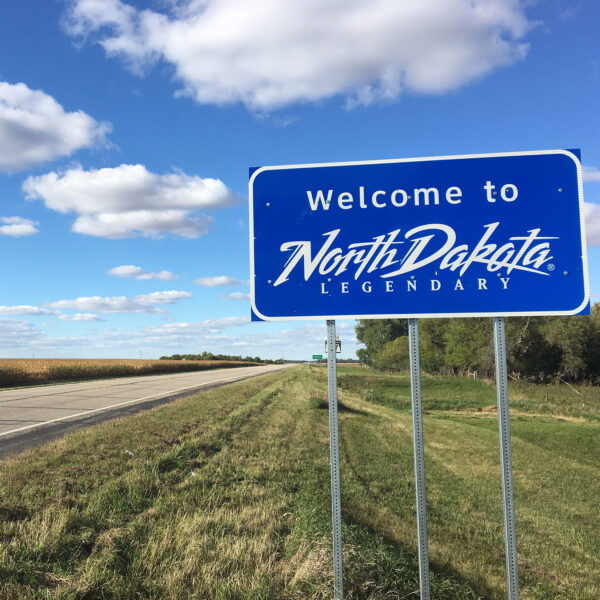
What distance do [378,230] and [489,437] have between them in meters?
17.4

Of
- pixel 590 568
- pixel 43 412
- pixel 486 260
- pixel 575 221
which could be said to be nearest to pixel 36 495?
pixel 486 260

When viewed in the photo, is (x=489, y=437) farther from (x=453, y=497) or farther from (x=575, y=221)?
(x=575, y=221)

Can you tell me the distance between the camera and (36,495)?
5.36 metres

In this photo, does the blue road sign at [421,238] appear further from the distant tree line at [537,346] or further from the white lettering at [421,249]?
the distant tree line at [537,346]

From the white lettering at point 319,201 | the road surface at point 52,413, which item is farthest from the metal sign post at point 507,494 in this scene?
the road surface at point 52,413

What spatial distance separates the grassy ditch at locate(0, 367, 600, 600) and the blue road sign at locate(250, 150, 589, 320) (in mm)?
2082

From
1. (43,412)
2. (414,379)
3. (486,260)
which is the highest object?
(486,260)

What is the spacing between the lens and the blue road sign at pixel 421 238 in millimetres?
3678

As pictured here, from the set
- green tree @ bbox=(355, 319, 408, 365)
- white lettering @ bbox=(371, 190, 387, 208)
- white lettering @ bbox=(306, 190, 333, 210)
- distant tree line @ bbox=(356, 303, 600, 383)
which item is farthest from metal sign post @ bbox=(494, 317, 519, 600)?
green tree @ bbox=(355, 319, 408, 365)

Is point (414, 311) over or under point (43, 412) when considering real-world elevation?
over

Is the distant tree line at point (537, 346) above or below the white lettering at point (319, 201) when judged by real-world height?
below

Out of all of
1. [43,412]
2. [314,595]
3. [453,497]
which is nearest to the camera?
[314,595]

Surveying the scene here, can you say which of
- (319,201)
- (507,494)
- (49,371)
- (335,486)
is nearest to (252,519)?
(335,486)

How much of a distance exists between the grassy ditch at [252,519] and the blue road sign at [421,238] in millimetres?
2082
